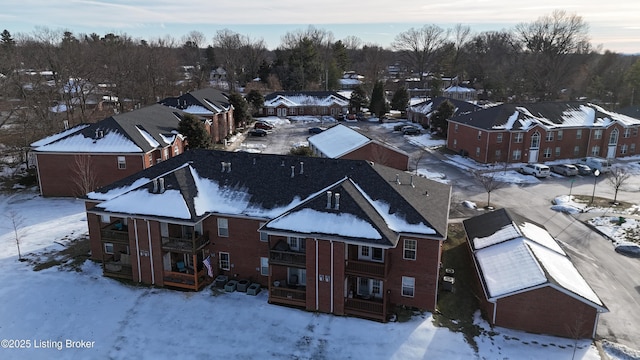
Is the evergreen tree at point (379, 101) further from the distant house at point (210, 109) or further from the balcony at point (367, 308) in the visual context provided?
the balcony at point (367, 308)

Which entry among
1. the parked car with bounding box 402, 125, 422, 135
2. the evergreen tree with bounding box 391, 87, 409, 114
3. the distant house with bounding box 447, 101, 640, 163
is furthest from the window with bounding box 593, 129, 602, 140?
the evergreen tree with bounding box 391, 87, 409, 114

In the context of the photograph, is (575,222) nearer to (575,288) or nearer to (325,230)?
(575,288)

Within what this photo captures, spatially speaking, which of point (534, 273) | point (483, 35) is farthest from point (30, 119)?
point (483, 35)

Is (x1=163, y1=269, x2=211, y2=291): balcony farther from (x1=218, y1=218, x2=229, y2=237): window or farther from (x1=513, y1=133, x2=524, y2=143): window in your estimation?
(x1=513, y1=133, x2=524, y2=143): window

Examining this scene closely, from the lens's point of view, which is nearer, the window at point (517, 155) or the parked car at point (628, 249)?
the parked car at point (628, 249)

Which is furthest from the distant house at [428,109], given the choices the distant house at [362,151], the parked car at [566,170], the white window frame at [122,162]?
the white window frame at [122,162]

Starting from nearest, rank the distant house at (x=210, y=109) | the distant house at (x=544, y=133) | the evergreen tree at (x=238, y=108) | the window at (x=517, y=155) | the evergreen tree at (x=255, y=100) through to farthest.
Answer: the distant house at (x=544, y=133) < the window at (x=517, y=155) < the distant house at (x=210, y=109) < the evergreen tree at (x=238, y=108) < the evergreen tree at (x=255, y=100)
